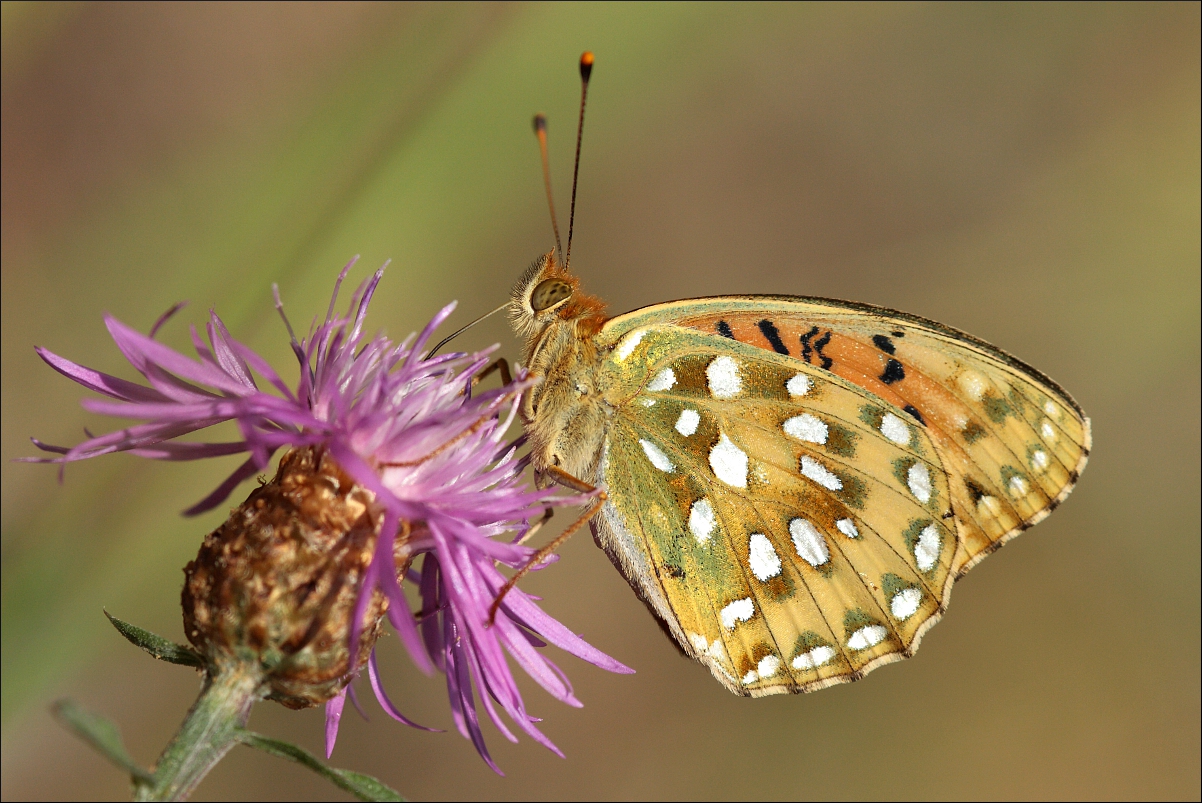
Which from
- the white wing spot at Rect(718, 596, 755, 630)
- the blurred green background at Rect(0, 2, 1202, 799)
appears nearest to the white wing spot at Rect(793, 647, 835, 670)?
the white wing spot at Rect(718, 596, 755, 630)

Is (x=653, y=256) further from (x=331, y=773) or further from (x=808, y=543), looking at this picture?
(x=331, y=773)

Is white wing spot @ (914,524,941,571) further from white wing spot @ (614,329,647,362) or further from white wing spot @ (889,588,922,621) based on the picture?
white wing spot @ (614,329,647,362)

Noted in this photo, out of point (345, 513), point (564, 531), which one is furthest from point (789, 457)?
point (345, 513)

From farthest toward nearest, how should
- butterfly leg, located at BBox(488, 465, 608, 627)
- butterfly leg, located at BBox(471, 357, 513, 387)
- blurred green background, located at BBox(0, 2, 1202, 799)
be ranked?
blurred green background, located at BBox(0, 2, 1202, 799)
butterfly leg, located at BBox(471, 357, 513, 387)
butterfly leg, located at BBox(488, 465, 608, 627)

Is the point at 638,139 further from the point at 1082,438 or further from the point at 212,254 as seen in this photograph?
the point at 1082,438

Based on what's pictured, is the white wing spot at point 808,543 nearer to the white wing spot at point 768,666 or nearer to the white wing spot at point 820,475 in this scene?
the white wing spot at point 820,475

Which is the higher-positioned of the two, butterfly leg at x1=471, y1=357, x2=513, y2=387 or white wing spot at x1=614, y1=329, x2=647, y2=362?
white wing spot at x1=614, y1=329, x2=647, y2=362

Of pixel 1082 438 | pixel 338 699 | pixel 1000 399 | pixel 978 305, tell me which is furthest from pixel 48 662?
pixel 978 305
